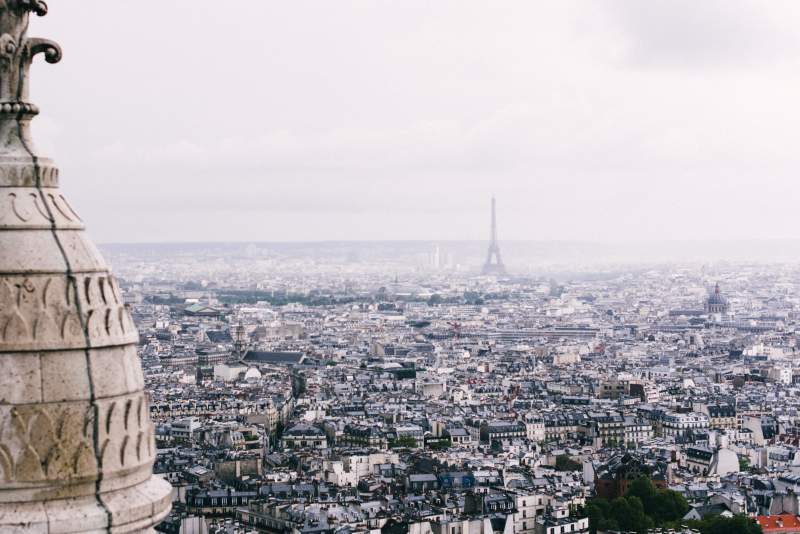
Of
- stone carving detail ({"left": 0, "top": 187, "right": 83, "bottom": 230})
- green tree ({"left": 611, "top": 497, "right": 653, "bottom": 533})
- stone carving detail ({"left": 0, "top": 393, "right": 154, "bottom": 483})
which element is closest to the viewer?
stone carving detail ({"left": 0, "top": 393, "right": 154, "bottom": 483})

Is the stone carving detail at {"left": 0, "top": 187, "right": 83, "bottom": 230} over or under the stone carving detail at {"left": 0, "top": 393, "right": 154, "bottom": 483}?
over

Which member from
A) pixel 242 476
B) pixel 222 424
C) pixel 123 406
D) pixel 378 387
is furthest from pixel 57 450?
pixel 378 387

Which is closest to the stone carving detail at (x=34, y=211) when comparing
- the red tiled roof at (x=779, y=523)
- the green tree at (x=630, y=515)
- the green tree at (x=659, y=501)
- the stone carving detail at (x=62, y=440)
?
the stone carving detail at (x=62, y=440)

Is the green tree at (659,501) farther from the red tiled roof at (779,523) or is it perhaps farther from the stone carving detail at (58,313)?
the stone carving detail at (58,313)

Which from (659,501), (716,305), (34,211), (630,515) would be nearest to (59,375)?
(34,211)

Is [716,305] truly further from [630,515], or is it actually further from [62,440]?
[62,440]

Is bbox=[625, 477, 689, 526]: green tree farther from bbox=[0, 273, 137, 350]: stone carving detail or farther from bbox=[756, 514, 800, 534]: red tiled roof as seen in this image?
bbox=[0, 273, 137, 350]: stone carving detail

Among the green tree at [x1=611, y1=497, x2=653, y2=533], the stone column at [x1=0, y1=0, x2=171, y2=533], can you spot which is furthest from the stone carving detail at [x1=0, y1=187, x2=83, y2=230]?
the green tree at [x1=611, y1=497, x2=653, y2=533]
